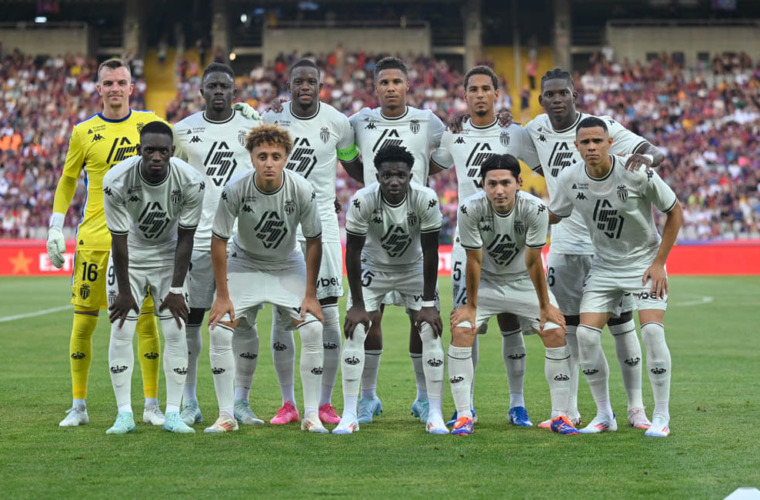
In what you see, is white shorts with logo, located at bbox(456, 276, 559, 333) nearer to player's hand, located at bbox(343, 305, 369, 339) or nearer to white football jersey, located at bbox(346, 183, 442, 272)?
white football jersey, located at bbox(346, 183, 442, 272)

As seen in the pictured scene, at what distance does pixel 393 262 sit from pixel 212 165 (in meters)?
1.78

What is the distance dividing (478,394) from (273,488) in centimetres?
416

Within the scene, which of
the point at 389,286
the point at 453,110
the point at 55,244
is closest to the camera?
the point at 389,286

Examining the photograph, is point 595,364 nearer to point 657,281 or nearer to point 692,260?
point 657,281

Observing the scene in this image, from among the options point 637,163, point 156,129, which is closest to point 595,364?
point 637,163

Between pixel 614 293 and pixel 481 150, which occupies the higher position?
pixel 481 150

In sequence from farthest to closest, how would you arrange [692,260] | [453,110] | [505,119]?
[453,110] → [692,260] → [505,119]

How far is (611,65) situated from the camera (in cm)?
3922

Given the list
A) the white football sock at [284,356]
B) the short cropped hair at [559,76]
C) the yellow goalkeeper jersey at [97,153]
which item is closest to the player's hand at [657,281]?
the short cropped hair at [559,76]

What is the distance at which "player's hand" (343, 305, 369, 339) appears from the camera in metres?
7.41

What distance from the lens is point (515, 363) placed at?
25.8 ft

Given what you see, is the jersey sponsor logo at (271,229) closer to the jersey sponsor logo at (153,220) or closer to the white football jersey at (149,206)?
the white football jersey at (149,206)

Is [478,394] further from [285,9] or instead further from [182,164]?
[285,9]

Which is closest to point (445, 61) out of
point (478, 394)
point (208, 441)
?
point (478, 394)
